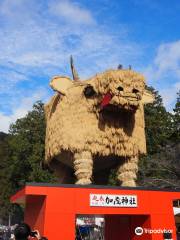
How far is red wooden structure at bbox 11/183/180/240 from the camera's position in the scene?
25.4 ft

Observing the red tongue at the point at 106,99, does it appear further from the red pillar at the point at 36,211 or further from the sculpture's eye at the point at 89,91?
the red pillar at the point at 36,211

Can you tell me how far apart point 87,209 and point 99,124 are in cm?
188

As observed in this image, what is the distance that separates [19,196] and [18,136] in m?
13.9

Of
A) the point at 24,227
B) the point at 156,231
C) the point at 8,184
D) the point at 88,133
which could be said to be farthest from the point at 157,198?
the point at 8,184

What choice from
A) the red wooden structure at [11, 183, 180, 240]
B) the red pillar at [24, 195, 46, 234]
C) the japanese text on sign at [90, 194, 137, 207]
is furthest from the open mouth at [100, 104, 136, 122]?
the red pillar at [24, 195, 46, 234]

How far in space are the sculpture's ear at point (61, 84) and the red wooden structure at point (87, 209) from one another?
238 cm

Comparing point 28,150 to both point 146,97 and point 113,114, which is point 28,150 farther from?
point 113,114

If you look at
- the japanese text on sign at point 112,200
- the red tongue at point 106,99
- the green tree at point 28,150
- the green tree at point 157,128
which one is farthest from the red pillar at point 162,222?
the green tree at point 157,128

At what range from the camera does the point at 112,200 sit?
816 centimetres

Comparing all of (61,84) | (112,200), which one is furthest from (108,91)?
(112,200)

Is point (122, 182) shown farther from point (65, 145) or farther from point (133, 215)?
point (65, 145)

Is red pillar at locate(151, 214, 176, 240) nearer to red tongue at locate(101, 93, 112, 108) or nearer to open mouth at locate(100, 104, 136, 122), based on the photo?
open mouth at locate(100, 104, 136, 122)

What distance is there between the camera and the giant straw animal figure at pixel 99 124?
321 inches

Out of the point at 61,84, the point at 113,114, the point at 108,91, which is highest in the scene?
the point at 61,84
